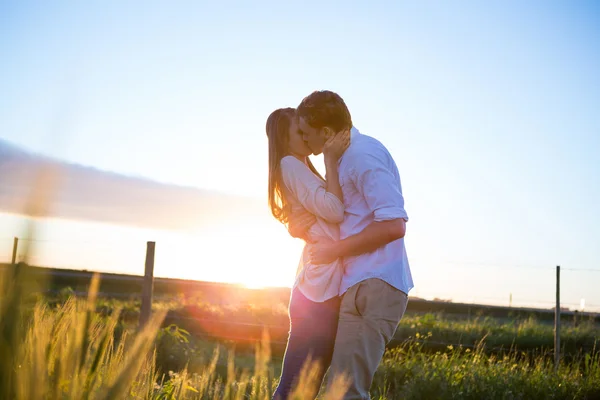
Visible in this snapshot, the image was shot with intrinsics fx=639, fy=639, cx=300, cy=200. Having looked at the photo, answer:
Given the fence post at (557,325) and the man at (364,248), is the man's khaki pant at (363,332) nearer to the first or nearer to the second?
the man at (364,248)

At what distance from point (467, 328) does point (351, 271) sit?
35.6ft

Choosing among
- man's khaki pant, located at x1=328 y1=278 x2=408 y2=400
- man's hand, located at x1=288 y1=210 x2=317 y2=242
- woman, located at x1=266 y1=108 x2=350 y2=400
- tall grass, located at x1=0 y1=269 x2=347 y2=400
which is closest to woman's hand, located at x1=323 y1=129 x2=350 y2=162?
woman, located at x1=266 y1=108 x2=350 y2=400

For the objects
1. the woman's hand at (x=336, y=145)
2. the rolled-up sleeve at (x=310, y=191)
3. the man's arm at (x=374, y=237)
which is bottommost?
the man's arm at (x=374, y=237)

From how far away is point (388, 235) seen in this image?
101 inches

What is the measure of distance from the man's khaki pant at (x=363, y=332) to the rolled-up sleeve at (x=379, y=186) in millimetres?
282

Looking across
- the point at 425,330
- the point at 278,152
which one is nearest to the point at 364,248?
the point at 278,152

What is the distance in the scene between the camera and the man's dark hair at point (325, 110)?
270 centimetres

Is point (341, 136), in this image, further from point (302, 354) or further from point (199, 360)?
point (199, 360)

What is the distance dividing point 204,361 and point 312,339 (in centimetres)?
535

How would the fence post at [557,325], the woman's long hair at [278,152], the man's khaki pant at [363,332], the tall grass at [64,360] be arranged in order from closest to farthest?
the tall grass at [64,360]
the man's khaki pant at [363,332]
the woman's long hair at [278,152]
the fence post at [557,325]

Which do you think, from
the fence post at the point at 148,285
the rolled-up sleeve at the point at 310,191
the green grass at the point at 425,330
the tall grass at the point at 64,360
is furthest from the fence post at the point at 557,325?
the tall grass at the point at 64,360

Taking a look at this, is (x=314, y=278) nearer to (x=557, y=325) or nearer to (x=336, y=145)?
(x=336, y=145)

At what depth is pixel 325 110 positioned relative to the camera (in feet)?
8.90

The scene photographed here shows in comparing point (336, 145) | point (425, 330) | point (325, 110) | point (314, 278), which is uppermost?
point (325, 110)
